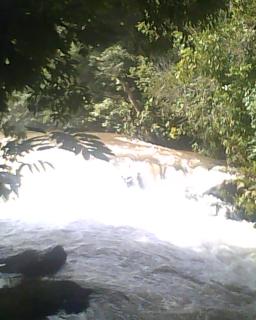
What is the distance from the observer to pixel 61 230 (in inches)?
331

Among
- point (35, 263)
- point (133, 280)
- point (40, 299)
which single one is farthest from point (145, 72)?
point (40, 299)

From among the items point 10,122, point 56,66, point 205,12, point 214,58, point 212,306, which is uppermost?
point 214,58

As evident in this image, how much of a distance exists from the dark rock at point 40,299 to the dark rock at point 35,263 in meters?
0.26

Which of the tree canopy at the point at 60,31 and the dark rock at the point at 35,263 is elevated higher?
the tree canopy at the point at 60,31

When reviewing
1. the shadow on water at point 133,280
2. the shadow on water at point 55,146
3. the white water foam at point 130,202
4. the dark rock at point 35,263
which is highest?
the shadow on water at point 55,146

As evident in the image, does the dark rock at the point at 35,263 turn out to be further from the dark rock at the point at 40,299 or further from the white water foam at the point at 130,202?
the white water foam at the point at 130,202

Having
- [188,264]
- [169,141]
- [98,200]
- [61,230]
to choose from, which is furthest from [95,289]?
[169,141]

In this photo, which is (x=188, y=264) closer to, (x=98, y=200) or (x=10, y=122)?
(x=98, y=200)

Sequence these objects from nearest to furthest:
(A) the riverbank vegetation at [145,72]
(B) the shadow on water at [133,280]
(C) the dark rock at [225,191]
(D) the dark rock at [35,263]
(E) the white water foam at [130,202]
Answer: (A) the riverbank vegetation at [145,72] < (B) the shadow on water at [133,280] < (D) the dark rock at [35,263] < (E) the white water foam at [130,202] < (C) the dark rock at [225,191]

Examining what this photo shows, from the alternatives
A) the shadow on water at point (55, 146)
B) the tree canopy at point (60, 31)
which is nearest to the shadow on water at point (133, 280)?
the shadow on water at point (55, 146)

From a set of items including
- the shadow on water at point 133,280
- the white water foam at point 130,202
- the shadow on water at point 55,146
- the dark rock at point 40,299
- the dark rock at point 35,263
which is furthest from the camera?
the white water foam at point 130,202

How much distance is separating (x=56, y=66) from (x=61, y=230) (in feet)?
19.9

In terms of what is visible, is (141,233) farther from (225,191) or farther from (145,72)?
(145,72)

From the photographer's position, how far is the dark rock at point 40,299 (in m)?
4.71
